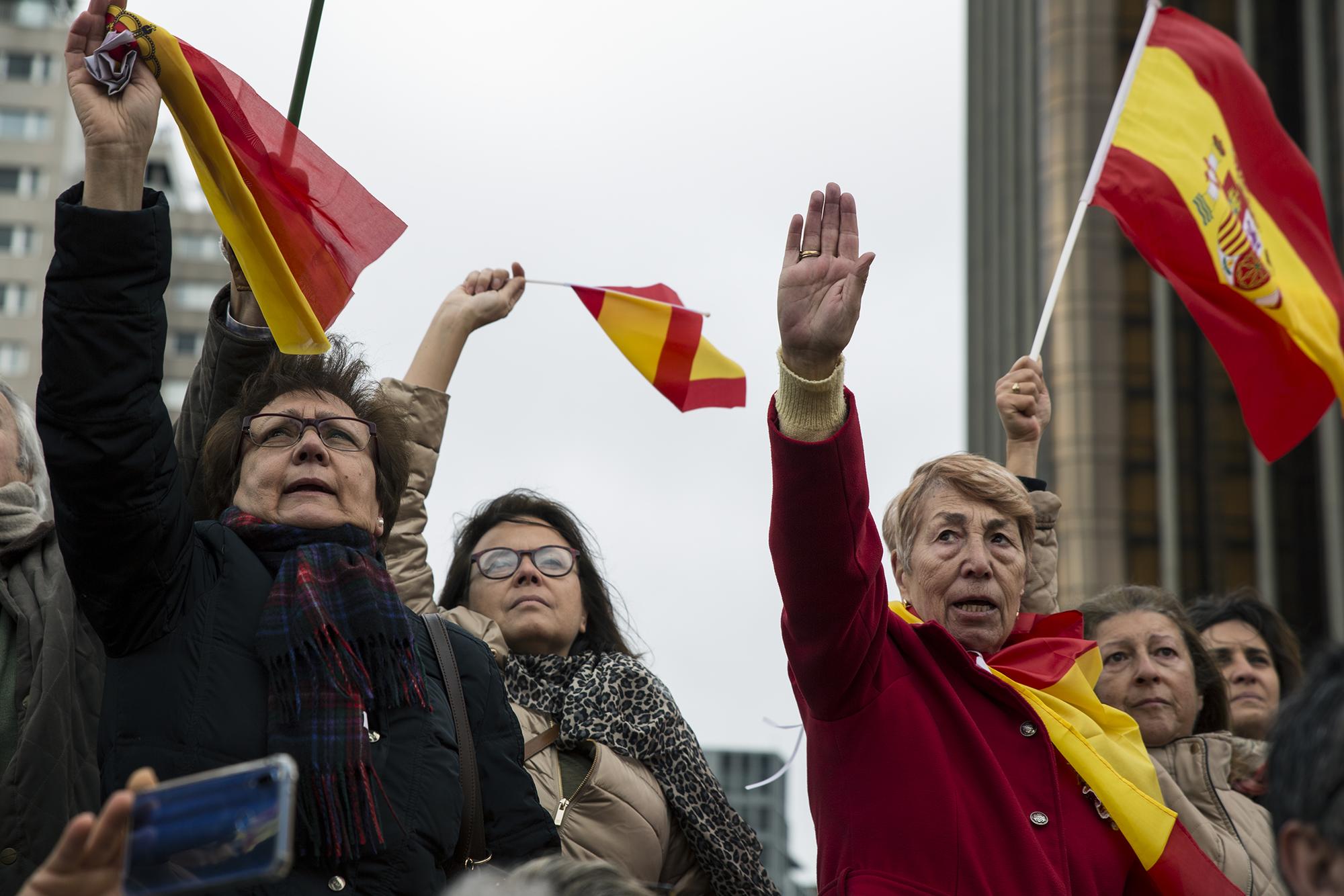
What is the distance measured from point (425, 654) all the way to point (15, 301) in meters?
72.1

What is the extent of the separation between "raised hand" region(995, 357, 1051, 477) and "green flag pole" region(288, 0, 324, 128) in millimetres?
2119

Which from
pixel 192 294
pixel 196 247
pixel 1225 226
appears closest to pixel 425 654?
pixel 1225 226

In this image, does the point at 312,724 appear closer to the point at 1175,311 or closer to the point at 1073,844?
the point at 1073,844

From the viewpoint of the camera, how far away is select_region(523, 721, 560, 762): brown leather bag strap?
171 inches

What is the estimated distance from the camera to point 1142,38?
21.7 feet

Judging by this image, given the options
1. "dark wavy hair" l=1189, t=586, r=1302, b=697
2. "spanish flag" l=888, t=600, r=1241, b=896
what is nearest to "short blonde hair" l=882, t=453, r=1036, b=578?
"spanish flag" l=888, t=600, r=1241, b=896

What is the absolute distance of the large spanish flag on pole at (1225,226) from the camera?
250 inches

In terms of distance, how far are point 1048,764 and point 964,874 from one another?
386 millimetres

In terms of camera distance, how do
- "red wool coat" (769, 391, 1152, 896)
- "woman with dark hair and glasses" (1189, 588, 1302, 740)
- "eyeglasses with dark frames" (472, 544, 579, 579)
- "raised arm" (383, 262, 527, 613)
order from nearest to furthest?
"red wool coat" (769, 391, 1152, 896), "raised arm" (383, 262, 527, 613), "eyeglasses with dark frames" (472, 544, 579, 579), "woman with dark hair and glasses" (1189, 588, 1302, 740)

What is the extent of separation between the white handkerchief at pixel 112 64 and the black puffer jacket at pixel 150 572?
0.23m

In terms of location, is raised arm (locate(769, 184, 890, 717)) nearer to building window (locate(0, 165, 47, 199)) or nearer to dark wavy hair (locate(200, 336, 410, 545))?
dark wavy hair (locate(200, 336, 410, 545))

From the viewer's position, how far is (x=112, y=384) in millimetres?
2986

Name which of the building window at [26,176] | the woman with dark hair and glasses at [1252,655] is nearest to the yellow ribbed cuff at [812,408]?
the woman with dark hair and glasses at [1252,655]

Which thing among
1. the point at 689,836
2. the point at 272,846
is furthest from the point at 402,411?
the point at 272,846
